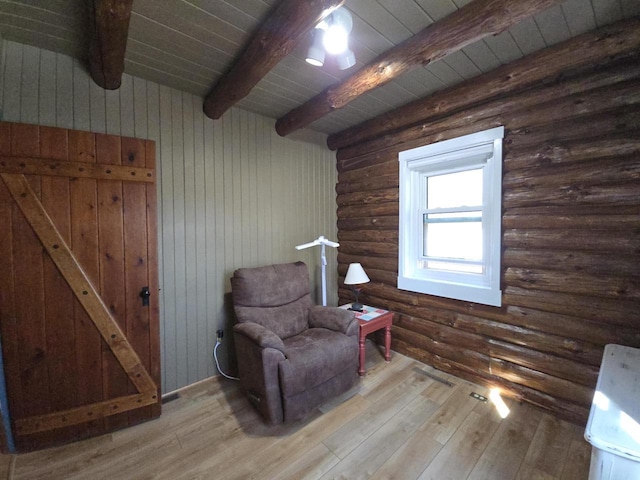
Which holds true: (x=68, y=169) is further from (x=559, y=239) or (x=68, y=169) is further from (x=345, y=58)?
(x=559, y=239)

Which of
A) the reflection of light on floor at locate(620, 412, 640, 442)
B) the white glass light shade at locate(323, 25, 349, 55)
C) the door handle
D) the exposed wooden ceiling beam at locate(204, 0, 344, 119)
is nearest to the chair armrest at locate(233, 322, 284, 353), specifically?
the door handle

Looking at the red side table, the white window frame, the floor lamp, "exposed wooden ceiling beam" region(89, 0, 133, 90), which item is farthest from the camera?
the floor lamp

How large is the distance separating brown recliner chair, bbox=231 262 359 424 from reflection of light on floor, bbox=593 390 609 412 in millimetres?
1369

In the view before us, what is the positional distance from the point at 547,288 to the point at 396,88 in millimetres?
1972

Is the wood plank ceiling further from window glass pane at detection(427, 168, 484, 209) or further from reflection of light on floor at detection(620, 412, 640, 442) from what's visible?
reflection of light on floor at detection(620, 412, 640, 442)

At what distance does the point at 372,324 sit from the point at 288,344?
0.83 meters

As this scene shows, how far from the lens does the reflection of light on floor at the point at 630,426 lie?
0.84 metres

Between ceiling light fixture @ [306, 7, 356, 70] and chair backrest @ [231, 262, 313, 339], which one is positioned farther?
chair backrest @ [231, 262, 313, 339]

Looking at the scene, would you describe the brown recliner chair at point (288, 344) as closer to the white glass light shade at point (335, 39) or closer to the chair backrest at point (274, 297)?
the chair backrest at point (274, 297)

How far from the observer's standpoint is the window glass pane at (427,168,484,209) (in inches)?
94.9

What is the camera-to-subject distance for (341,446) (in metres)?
1.60

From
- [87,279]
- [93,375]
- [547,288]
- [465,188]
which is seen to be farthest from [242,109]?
[547,288]

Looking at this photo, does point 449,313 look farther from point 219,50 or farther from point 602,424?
point 219,50

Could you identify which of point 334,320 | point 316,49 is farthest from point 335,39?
point 334,320
